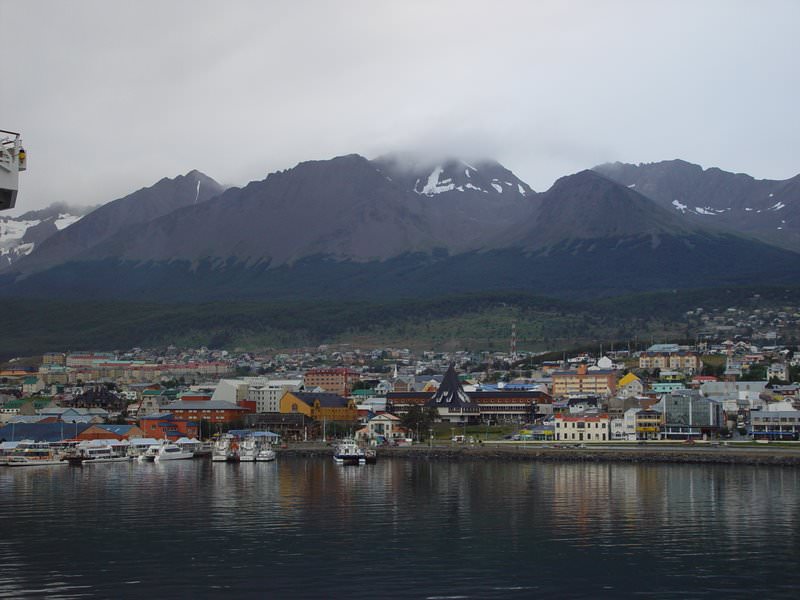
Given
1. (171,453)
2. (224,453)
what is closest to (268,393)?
(171,453)

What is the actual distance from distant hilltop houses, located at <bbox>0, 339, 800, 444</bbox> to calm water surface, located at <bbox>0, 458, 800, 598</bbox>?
31673 mm

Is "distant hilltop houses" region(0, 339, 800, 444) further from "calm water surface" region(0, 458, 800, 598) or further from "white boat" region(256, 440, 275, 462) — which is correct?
"calm water surface" region(0, 458, 800, 598)

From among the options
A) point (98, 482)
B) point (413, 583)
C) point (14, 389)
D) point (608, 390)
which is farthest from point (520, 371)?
point (413, 583)

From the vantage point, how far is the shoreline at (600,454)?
7838cm

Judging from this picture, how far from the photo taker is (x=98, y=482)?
219 feet

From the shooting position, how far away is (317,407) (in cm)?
11894

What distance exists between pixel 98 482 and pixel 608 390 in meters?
71.8

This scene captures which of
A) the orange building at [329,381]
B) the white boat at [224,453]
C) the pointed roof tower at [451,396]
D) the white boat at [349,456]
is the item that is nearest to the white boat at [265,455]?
the white boat at [224,453]

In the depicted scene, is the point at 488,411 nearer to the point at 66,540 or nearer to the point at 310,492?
the point at 310,492

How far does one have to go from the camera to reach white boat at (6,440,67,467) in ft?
279

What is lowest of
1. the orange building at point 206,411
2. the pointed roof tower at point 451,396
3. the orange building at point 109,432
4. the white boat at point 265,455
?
the white boat at point 265,455

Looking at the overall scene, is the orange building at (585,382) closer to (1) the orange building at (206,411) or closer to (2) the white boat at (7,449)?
(1) the orange building at (206,411)

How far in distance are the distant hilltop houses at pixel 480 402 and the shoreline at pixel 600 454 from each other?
934cm

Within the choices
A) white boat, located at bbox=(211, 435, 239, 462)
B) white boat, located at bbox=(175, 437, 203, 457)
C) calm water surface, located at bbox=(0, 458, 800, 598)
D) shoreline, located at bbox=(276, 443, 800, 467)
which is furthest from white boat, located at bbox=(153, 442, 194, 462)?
calm water surface, located at bbox=(0, 458, 800, 598)
